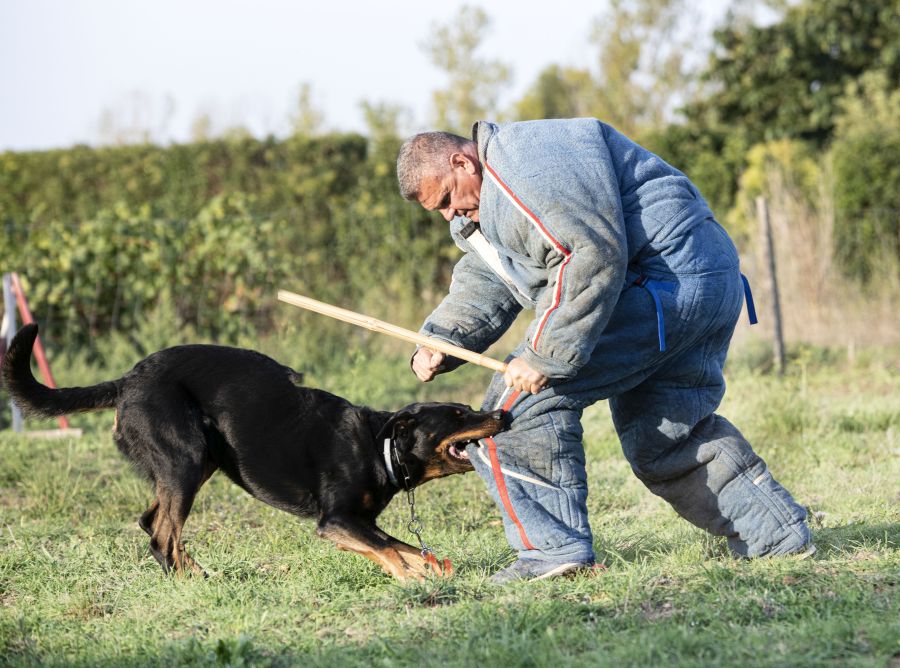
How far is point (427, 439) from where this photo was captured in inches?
161

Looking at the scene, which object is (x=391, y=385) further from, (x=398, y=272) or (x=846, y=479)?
(x=846, y=479)

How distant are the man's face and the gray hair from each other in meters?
0.02

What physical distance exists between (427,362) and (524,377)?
0.63 metres

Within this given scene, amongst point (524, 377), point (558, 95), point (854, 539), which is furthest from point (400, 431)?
point (558, 95)

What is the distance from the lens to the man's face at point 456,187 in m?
3.48

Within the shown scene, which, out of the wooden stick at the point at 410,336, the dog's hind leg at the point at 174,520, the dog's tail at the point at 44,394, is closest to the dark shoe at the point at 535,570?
the wooden stick at the point at 410,336

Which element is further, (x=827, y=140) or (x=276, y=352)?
(x=827, y=140)

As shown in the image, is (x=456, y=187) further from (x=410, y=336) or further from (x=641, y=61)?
(x=641, y=61)

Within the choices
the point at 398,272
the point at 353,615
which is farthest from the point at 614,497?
the point at 398,272

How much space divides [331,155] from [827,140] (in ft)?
30.0

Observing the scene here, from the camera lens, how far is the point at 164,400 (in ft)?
13.5

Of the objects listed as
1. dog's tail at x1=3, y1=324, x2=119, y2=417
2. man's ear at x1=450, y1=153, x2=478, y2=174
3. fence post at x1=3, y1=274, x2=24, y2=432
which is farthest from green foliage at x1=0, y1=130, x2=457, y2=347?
man's ear at x1=450, y1=153, x2=478, y2=174

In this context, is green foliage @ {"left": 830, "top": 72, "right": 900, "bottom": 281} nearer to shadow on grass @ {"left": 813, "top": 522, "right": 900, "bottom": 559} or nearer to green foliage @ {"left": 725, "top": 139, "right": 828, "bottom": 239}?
green foliage @ {"left": 725, "top": 139, "right": 828, "bottom": 239}

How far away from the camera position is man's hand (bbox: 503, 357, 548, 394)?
11.2ft
